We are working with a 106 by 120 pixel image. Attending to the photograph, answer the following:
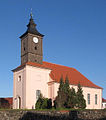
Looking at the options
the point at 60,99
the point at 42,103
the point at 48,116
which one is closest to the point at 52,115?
the point at 48,116

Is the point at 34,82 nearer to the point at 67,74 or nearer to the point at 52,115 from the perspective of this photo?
the point at 67,74

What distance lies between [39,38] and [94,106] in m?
18.6

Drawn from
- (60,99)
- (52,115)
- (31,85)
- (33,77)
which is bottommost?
(60,99)

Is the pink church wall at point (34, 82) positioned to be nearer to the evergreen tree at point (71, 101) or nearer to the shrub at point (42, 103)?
the shrub at point (42, 103)

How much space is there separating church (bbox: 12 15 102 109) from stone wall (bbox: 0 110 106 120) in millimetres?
11577

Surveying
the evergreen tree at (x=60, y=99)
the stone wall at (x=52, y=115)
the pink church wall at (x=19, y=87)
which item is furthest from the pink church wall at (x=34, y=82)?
the stone wall at (x=52, y=115)

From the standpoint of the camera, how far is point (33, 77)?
3581 centimetres

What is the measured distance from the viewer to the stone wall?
16.3 metres

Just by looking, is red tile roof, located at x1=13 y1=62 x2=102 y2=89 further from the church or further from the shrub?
the shrub

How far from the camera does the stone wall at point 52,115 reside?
16281 millimetres

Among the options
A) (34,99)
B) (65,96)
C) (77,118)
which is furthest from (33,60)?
(77,118)

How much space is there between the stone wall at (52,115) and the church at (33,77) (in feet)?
38.0

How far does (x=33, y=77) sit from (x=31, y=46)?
612 cm

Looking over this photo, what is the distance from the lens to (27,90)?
3447 centimetres
